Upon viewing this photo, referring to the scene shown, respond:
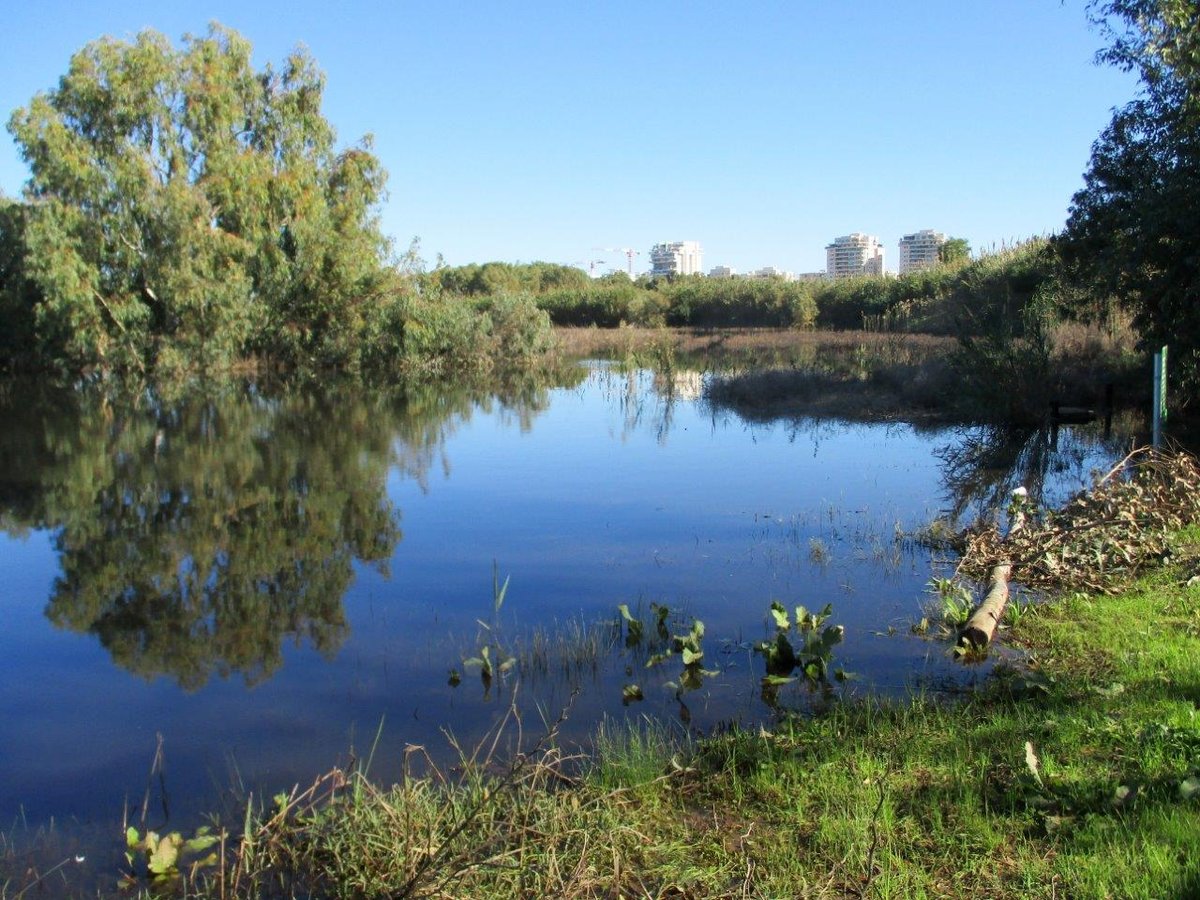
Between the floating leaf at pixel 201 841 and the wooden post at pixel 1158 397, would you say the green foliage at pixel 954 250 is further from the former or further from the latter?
the floating leaf at pixel 201 841

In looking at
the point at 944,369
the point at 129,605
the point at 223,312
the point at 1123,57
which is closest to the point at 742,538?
the point at 129,605

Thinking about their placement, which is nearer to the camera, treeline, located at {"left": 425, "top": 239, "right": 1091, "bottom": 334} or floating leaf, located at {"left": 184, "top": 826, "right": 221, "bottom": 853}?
floating leaf, located at {"left": 184, "top": 826, "right": 221, "bottom": 853}

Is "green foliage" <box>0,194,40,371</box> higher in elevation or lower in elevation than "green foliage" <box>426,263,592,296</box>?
lower

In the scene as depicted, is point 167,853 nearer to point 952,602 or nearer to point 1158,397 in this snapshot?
point 952,602

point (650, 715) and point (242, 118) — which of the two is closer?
point (650, 715)

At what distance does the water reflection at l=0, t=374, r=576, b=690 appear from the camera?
27.0 feet

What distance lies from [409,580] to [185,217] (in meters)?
25.7

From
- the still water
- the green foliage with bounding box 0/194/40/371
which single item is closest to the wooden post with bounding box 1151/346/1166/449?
the still water

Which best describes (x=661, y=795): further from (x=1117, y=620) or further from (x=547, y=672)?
(x=1117, y=620)

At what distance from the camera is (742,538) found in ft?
35.3

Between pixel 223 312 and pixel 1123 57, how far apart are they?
2622 centimetres

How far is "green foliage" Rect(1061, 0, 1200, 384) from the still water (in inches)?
93.5

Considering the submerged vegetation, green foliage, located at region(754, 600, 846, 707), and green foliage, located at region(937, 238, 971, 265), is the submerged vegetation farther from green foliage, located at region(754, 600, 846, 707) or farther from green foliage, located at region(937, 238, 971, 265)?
green foliage, located at region(937, 238, 971, 265)

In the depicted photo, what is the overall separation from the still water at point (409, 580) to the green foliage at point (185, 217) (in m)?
12.9
